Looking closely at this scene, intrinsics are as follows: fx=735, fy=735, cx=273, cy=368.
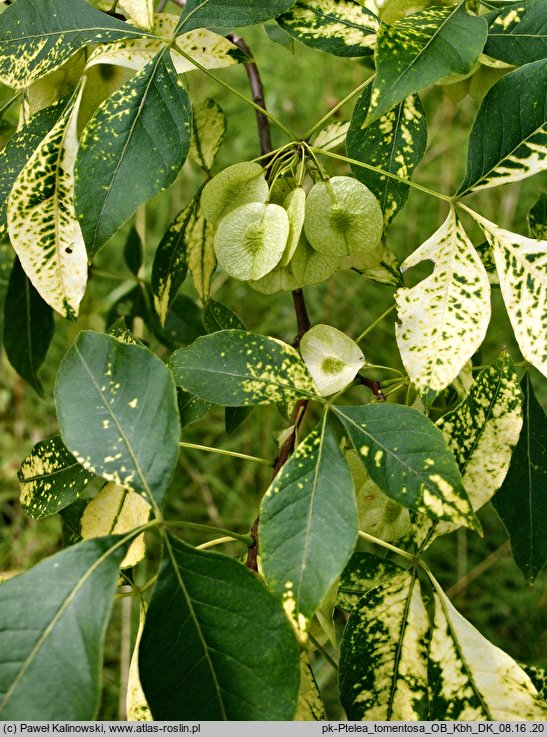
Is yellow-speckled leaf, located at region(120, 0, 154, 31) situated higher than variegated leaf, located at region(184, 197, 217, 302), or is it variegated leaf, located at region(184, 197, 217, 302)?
yellow-speckled leaf, located at region(120, 0, 154, 31)

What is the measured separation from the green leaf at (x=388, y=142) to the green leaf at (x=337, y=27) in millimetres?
33

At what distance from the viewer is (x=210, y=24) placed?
0.49m

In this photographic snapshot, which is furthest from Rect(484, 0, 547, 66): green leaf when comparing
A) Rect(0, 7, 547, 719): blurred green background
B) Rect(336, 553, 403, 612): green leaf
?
A: Rect(0, 7, 547, 719): blurred green background

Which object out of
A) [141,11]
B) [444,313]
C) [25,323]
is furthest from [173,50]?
[25,323]

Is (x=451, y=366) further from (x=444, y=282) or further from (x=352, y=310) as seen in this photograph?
(x=352, y=310)

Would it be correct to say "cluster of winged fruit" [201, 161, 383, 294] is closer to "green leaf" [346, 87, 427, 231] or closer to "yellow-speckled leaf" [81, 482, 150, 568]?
"green leaf" [346, 87, 427, 231]

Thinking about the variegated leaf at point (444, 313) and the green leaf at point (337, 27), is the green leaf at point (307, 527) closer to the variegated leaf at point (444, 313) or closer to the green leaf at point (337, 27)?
the variegated leaf at point (444, 313)

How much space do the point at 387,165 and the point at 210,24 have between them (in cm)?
15

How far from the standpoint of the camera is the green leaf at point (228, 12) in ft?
1.59

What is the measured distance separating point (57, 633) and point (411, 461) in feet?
0.69

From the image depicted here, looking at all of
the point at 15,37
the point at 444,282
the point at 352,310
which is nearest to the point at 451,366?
the point at 444,282

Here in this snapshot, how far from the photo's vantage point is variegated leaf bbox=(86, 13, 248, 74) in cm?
51

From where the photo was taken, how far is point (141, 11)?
525mm

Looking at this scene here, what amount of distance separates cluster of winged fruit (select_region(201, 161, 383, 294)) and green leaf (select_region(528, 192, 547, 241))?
0.63 ft
